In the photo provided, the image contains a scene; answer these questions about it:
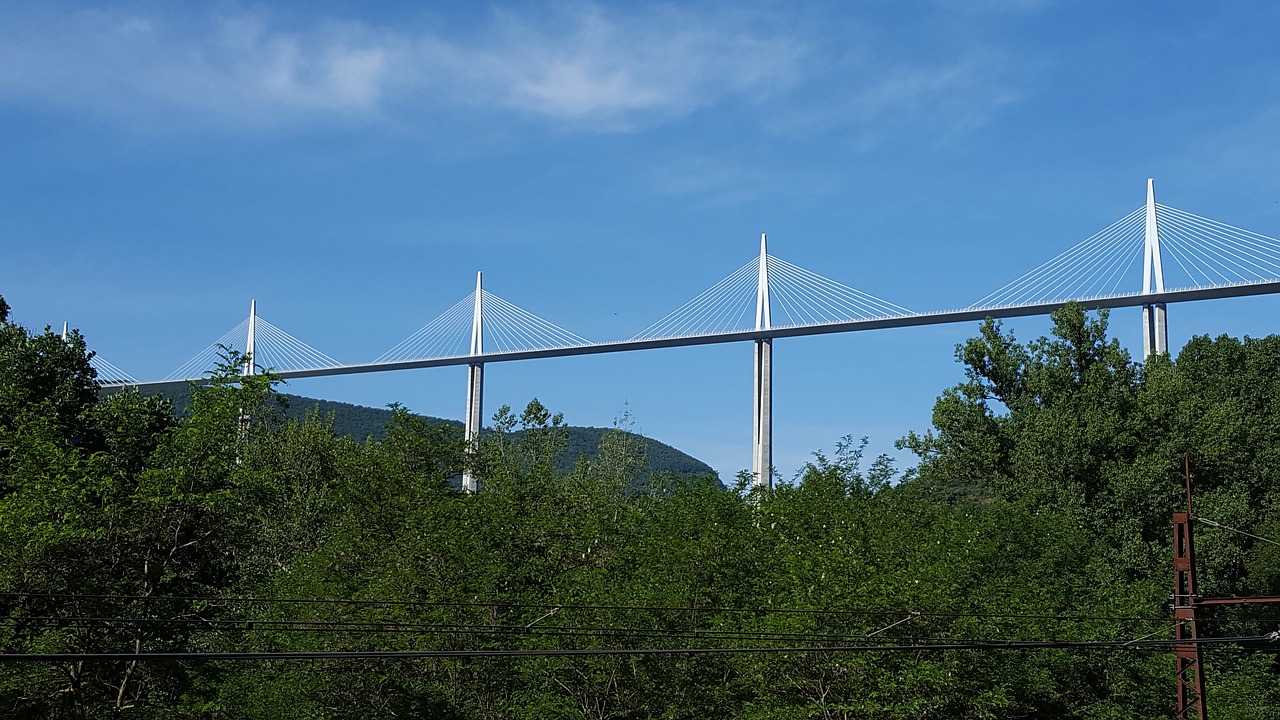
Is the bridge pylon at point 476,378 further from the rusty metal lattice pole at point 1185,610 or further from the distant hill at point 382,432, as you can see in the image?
the rusty metal lattice pole at point 1185,610

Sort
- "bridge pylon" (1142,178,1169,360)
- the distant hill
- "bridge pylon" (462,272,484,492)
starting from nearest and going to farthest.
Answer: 1. "bridge pylon" (1142,178,1169,360)
2. "bridge pylon" (462,272,484,492)
3. the distant hill

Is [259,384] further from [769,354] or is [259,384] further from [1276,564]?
[769,354]

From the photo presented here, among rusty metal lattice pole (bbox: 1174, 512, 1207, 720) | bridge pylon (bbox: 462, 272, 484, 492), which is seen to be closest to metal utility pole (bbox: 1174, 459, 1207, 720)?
rusty metal lattice pole (bbox: 1174, 512, 1207, 720)

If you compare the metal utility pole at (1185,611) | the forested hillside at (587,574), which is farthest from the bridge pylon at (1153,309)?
the metal utility pole at (1185,611)

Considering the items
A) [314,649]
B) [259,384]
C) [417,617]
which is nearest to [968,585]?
[417,617]

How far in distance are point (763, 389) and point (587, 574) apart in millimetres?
43030

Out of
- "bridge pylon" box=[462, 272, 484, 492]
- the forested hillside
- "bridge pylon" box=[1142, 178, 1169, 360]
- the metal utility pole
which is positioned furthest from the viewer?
"bridge pylon" box=[462, 272, 484, 492]

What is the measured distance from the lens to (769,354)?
248ft

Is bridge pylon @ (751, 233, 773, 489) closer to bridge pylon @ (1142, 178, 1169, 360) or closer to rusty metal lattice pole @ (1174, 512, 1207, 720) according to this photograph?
bridge pylon @ (1142, 178, 1169, 360)

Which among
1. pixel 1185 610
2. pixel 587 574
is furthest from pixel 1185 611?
pixel 587 574

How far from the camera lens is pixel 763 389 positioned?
237ft

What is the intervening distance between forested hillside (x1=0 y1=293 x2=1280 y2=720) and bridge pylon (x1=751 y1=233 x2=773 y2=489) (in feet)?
83.5

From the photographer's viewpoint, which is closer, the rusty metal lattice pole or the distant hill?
the rusty metal lattice pole

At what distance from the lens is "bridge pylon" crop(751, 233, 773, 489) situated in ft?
229
